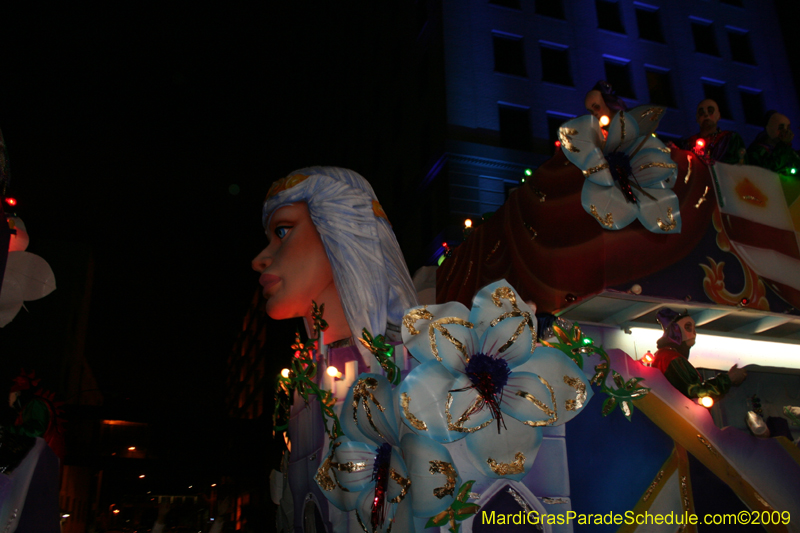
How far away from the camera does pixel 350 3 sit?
22.5m

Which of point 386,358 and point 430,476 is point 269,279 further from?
point 430,476

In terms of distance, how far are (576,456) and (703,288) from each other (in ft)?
5.45

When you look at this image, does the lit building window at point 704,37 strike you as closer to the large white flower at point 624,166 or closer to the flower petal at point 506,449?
the large white flower at point 624,166

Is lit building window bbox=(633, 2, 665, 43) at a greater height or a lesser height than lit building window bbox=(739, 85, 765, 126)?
greater

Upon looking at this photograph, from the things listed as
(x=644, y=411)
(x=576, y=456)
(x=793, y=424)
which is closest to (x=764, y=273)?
(x=793, y=424)

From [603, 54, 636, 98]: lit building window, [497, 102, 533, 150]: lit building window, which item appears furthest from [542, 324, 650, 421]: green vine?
[603, 54, 636, 98]: lit building window

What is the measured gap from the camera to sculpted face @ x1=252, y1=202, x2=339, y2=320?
1.82m

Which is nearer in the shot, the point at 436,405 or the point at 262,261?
the point at 436,405

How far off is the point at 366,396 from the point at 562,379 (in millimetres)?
409

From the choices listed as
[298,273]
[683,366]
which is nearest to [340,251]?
[298,273]

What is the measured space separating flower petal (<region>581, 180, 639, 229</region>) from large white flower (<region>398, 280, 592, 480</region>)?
809mm

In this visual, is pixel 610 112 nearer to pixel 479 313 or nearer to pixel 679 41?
pixel 479 313

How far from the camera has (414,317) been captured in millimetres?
Answer: 1110

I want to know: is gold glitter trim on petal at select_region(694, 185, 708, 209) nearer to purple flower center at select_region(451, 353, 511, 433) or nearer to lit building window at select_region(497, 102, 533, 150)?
purple flower center at select_region(451, 353, 511, 433)
